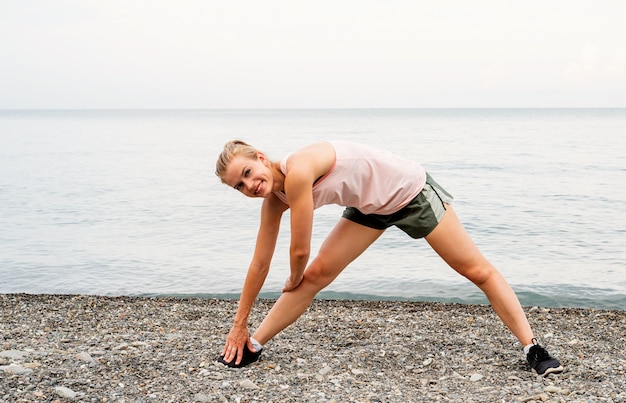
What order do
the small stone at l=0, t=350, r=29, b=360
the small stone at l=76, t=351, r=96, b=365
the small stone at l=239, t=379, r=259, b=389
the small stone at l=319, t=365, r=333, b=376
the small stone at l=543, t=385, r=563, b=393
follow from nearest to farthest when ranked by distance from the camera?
the small stone at l=543, t=385, r=563, b=393 → the small stone at l=239, t=379, r=259, b=389 → the small stone at l=319, t=365, r=333, b=376 → the small stone at l=76, t=351, r=96, b=365 → the small stone at l=0, t=350, r=29, b=360

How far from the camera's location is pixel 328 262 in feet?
14.6

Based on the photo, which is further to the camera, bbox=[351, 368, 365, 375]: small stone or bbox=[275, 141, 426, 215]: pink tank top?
bbox=[351, 368, 365, 375]: small stone

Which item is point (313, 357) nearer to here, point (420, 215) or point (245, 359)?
point (245, 359)

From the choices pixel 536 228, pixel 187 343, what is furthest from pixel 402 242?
pixel 187 343

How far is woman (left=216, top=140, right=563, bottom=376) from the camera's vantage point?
3865 millimetres

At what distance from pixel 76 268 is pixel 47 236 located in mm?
3543

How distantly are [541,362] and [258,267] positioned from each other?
6.62 feet

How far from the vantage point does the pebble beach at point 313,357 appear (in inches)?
165

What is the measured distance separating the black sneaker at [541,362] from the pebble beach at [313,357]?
0.06 meters

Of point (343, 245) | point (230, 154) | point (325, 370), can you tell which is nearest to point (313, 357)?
point (325, 370)

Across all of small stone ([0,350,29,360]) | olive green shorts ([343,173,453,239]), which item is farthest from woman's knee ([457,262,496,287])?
small stone ([0,350,29,360])

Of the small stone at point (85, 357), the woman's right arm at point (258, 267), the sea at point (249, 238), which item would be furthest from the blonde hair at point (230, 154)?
the sea at point (249, 238)

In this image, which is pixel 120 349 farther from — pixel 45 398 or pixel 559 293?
pixel 559 293

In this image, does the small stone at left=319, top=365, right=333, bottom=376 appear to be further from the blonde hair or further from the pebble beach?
the blonde hair
